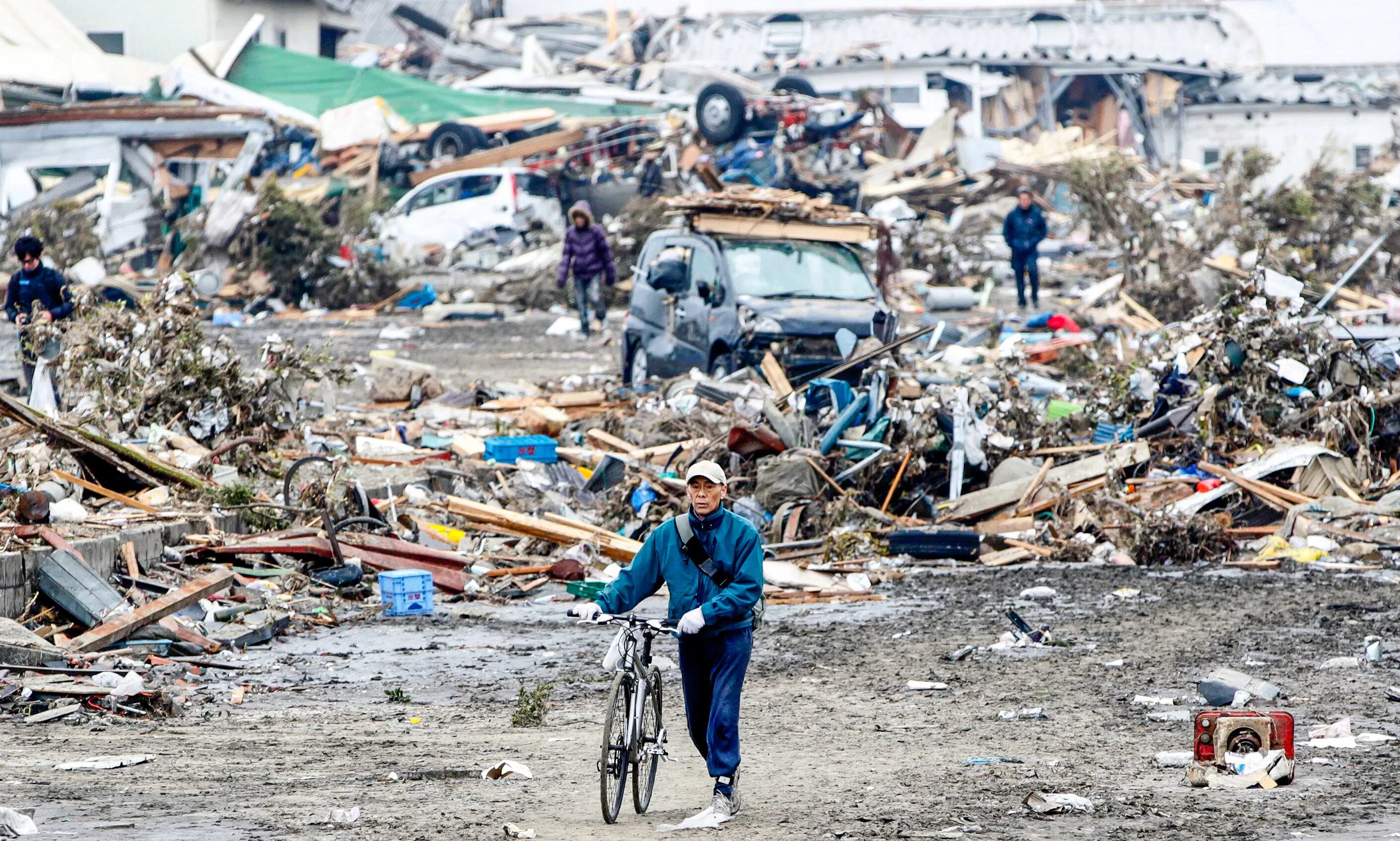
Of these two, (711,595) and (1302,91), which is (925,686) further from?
(1302,91)

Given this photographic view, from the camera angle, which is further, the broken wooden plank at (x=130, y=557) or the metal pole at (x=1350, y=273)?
the metal pole at (x=1350, y=273)

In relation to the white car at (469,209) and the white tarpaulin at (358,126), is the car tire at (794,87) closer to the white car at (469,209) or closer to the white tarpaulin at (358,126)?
the white tarpaulin at (358,126)

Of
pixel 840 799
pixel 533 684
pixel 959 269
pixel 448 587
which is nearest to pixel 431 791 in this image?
pixel 840 799

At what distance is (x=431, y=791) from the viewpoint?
6.84 m

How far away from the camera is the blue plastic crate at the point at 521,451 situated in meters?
15.5

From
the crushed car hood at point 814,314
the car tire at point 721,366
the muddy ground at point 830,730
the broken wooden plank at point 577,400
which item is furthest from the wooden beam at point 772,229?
the muddy ground at point 830,730

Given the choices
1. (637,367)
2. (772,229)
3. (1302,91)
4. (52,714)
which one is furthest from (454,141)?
(52,714)

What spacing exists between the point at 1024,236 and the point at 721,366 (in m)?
10.5

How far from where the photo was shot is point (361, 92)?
4291 cm

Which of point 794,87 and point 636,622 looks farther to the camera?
point 794,87

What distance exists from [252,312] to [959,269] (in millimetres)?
11859

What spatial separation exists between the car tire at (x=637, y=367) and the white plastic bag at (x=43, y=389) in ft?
18.7

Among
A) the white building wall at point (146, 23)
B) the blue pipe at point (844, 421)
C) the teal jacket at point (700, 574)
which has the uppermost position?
the white building wall at point (146, 23)

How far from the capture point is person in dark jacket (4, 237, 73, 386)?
1497cm
